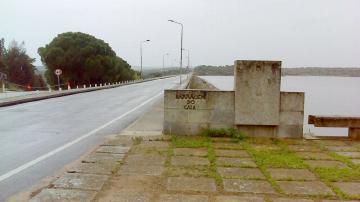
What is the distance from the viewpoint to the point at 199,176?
19.0 feet

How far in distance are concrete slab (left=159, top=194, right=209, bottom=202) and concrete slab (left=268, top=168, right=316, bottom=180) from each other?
4.68ft

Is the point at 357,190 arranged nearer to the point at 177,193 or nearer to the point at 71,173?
the point at 177,193

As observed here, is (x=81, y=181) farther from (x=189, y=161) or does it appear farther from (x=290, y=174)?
(x=290, y=174)

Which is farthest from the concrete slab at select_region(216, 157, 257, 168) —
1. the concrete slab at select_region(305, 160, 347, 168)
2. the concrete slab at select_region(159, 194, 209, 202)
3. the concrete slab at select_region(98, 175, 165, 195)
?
the concrete slab at select_region(159, 194, 209, 202)

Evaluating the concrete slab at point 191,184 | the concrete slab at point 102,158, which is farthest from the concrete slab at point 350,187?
the concrete slab at point 102,158

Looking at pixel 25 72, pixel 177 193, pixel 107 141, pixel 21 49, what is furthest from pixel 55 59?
pixel 177 193

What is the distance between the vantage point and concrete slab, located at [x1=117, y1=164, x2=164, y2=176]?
5.95m

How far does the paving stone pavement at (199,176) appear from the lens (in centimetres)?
497

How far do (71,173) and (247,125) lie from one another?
451cm

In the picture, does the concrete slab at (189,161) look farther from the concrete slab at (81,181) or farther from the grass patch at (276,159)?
the concrete slab at (81,181)

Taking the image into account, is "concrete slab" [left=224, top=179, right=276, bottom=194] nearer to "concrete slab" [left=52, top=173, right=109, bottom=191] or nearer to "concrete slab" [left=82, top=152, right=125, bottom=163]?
"concrete slab" [left=52, top=173, right=109, bottom=191]

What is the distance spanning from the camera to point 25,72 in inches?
3167

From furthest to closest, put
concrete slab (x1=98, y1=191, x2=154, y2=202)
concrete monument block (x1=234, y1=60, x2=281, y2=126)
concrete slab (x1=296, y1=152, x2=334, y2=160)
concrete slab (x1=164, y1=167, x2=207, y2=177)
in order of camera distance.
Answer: concrete monument block (x1=234, y1=60, x2=281, y2=126)
concrete slab (x1=296, y1=152, x2=334, y2=160)
concrete slab (x1=164, y1=167, x2=207, y2=177)
concrete slab (x1=98, y1=191, x2=154, y2=202)

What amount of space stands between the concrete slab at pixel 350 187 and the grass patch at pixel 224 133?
3.45 metres
